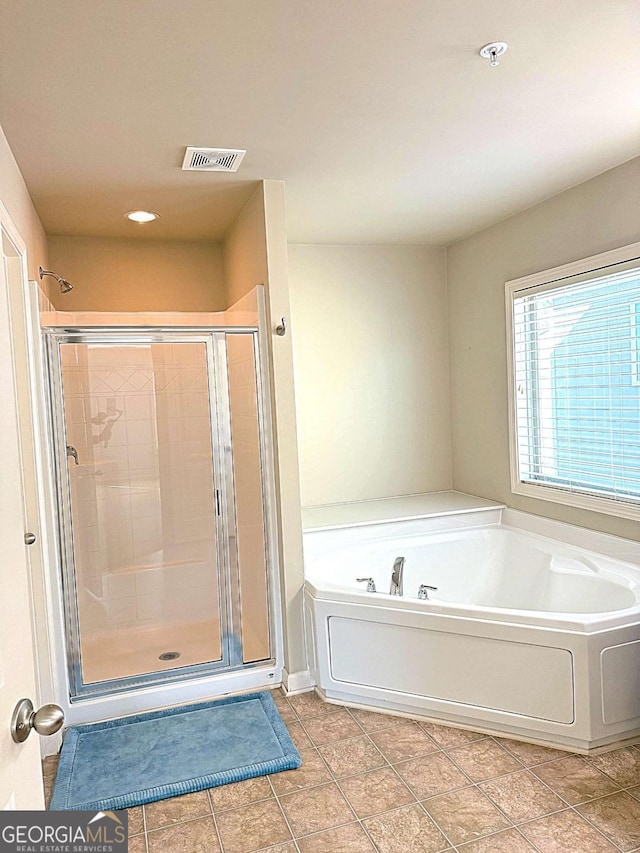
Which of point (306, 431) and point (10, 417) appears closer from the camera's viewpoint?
point (10, 417)

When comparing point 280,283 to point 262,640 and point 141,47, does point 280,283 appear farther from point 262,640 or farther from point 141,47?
point 262,640

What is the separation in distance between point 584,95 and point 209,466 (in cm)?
224

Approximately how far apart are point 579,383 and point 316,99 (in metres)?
2.06

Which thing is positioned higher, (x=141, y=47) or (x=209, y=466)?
(x=141, y=47)

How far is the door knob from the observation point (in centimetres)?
101

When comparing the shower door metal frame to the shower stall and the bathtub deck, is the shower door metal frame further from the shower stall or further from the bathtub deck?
the bathtub deck

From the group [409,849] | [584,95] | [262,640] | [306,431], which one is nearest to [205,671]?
[262,640]

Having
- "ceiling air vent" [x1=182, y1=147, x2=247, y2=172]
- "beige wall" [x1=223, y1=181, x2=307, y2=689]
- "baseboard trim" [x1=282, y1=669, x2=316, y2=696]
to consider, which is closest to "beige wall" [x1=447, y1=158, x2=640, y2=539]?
"beige wall" [x1=223, y1=181, x2=307, y2=689]

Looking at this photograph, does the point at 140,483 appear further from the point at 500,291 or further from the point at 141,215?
the point at 500,291

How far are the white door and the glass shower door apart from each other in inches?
71.6

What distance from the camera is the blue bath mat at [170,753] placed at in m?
2.43

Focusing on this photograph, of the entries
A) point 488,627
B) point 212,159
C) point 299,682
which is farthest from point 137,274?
point 488,627

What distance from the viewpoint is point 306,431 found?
14.3ft

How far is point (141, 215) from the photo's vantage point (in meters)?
3.52
